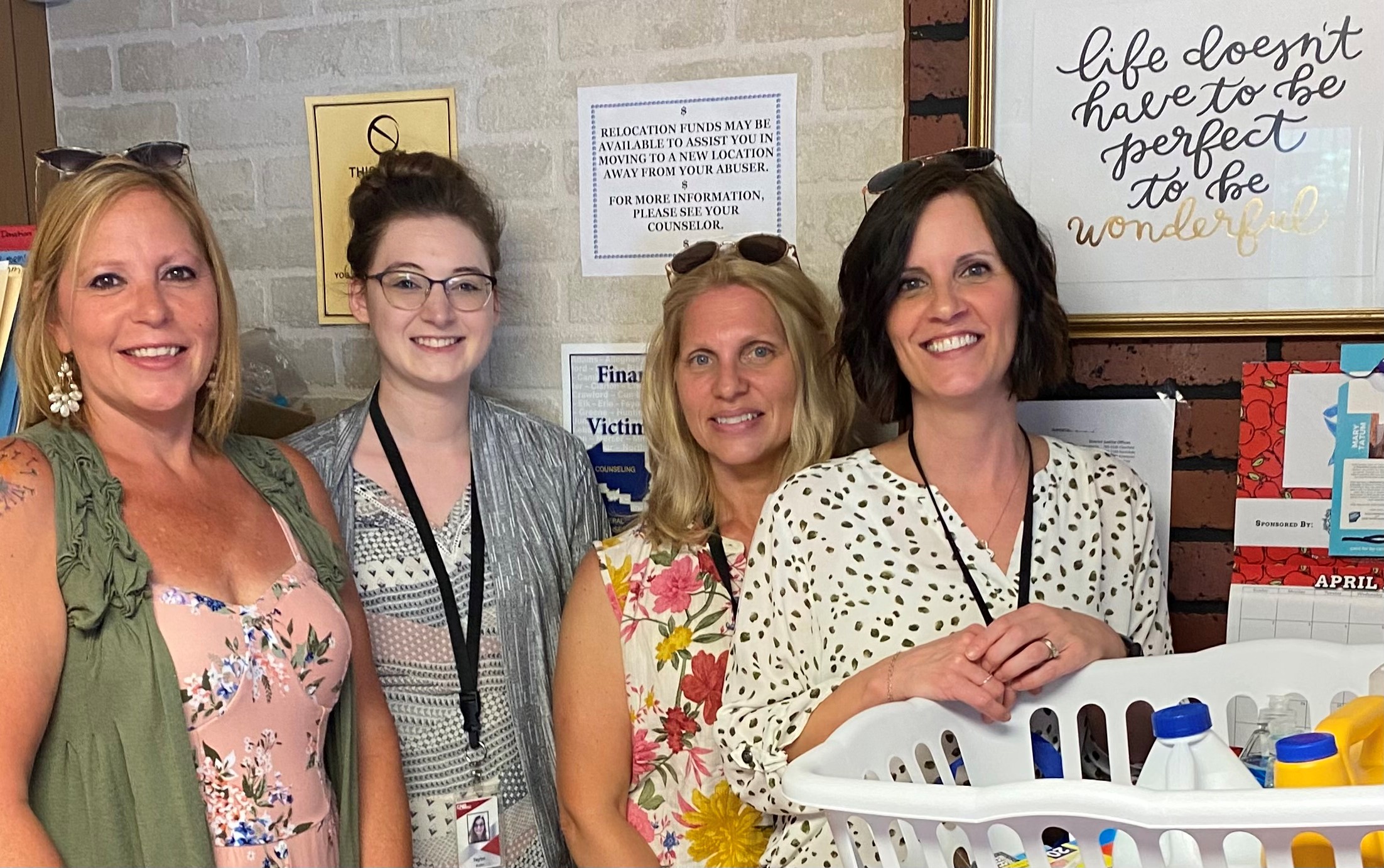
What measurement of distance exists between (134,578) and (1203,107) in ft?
5.22

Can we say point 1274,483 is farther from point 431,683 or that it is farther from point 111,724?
point 111,724

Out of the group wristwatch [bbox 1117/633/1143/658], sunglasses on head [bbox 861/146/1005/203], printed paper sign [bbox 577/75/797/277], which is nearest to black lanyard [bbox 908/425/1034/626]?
wristwatch [bbox 1117/633/1143/658]

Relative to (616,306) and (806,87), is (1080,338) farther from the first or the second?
(616,306)

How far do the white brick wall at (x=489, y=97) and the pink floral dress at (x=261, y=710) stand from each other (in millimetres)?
840

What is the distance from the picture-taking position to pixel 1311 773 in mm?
986

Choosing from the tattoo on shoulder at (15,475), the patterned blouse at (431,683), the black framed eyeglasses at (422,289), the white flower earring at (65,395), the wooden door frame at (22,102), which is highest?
the wooden door frame at (22,102)

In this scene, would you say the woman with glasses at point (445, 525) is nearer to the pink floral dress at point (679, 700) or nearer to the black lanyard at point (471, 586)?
the black lanyard at point (471, 586)

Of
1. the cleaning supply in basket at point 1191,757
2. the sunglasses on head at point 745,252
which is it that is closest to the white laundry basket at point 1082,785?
the cleaning supply in basket at point 1191,757

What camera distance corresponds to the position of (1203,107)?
5.81ft

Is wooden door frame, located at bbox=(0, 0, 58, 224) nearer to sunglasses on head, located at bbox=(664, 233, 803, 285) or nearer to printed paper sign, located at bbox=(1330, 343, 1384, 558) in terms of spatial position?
sunglasses on head, located at bbox=(664, 233, 803, 285)

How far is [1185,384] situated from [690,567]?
80 centimetres

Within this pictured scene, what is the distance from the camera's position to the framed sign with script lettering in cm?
171

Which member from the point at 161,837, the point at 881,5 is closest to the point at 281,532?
the point at 161,837

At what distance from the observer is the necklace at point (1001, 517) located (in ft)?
5.09
